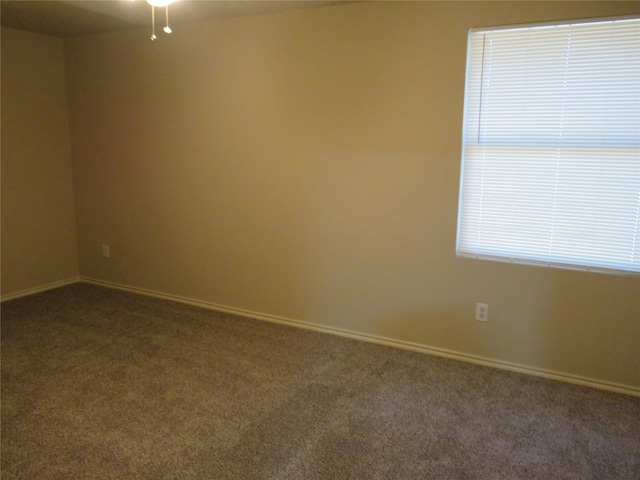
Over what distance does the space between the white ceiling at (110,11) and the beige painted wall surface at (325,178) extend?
0.42ft

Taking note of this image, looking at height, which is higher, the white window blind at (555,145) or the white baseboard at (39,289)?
the white window blind at (555,145)

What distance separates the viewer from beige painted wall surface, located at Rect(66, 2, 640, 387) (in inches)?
111

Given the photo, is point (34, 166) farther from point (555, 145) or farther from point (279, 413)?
point (555, 145)

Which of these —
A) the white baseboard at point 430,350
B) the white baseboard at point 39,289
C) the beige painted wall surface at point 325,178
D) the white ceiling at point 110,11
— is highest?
the white ceiling at point 110,11

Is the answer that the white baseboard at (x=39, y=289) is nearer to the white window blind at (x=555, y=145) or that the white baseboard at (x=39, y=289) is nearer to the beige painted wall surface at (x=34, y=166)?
the beige painted wall surface at (x=34, y=166)

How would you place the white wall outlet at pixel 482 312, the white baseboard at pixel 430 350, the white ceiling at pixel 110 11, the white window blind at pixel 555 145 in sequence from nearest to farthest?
the white window blind at pixel 555 145, the white baseboard at pixel 430 350, the white wall outlet at pixel 482 312, the white ceiling at pixel 110 11

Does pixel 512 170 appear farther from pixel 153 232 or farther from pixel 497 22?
pixel 153 232

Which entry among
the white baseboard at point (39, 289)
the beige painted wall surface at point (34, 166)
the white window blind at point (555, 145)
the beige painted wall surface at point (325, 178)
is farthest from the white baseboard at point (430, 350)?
the beige painted wall surface at point (34, 166)

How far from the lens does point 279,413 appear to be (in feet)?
8.07

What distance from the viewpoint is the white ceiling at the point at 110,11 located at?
3.14 metres

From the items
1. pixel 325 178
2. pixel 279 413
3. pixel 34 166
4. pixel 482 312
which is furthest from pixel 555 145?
pixel 34 166

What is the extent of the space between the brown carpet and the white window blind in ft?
2.87

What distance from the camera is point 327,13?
3135 mm

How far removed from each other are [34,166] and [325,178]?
2845 millimetres
